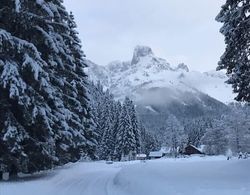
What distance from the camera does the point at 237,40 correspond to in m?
18.9

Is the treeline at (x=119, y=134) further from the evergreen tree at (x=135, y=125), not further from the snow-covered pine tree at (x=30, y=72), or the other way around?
the snow-covered pine tree at (x=30, y=72)

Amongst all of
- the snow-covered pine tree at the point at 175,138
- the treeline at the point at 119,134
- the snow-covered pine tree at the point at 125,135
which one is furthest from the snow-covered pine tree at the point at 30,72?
the snow-covered pine tree at the point at 175,138

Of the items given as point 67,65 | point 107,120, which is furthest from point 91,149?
point 107,120

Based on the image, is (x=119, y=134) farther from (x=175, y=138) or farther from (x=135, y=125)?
(x=175, y=138)

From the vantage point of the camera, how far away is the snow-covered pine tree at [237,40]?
18641mm

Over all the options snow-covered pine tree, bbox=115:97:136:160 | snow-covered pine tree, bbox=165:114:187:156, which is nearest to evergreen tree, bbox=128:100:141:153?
snow-covered pine tree, bbox=115:97:136:160

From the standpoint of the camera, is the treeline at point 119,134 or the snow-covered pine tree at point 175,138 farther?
the snow-covered pine tree at point 175,138

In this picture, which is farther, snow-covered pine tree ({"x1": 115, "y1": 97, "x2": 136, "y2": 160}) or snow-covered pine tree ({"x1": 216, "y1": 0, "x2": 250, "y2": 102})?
snow-covered pine tree ({"x1": 115, "y1": 97, "x2": 136, "y2": 160})

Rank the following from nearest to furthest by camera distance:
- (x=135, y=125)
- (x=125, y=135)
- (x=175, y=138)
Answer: (x=125, y=135) < (x=135, y=125) < (x=175, y=138)

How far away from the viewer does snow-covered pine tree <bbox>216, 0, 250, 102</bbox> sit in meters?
18.6

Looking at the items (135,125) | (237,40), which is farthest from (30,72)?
(135,125)

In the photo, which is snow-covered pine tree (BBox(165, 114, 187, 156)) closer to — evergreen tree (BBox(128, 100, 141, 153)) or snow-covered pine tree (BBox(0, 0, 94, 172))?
evergreen tree (BBox(128, 100, 141, 153))

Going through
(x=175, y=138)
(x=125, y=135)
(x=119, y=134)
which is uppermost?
(x=175, y=138)

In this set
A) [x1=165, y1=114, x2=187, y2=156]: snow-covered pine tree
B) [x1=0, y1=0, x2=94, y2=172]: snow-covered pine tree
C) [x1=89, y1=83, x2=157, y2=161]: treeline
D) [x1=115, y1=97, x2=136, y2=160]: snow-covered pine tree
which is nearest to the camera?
[x1=0, y1=0, x2=94, y2=172]: snow-covered pine tree
